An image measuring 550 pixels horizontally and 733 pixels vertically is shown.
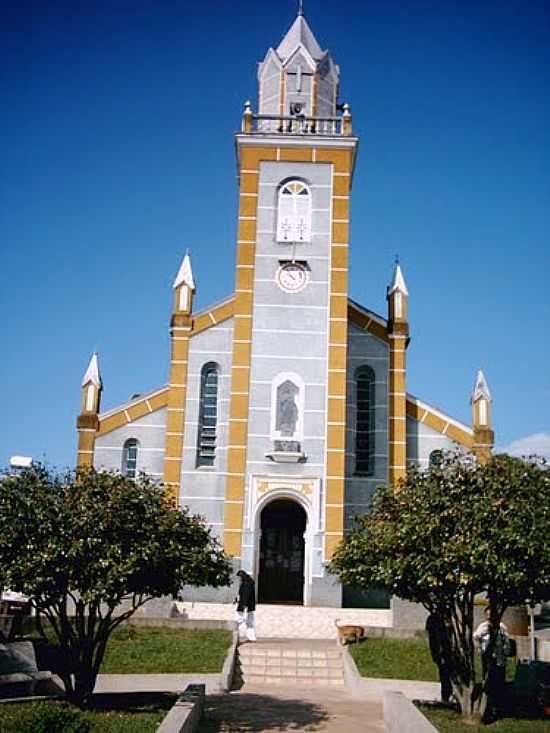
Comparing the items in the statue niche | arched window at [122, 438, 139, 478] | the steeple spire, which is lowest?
arched window at [122, 438, 139, 478]

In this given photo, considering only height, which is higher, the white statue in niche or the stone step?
the white statue in niche

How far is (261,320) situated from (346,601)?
32.4 ft

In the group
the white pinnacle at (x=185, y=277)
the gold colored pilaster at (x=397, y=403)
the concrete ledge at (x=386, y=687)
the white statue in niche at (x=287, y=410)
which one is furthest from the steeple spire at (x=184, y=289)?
the concrete ledge at (x=386, y=687)

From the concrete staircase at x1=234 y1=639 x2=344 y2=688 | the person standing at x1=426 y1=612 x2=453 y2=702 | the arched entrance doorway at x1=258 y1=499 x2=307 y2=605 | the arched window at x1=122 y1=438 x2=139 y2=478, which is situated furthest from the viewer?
the arched window at x1=122 y1=438 x2=139 y2=478

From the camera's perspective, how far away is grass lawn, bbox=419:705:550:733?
13.4 metres

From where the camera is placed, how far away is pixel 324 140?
32125 mm

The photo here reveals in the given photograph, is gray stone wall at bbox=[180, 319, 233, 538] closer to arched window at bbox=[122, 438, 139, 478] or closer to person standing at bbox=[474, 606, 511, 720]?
arched window at bbox=[122, 438, 139, 478]

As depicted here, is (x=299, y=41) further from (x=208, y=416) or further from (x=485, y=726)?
(x=485, y=726)

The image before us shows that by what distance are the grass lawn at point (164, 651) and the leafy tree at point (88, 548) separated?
14.9ft

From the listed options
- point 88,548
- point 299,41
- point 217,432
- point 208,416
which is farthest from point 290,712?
point 299,41

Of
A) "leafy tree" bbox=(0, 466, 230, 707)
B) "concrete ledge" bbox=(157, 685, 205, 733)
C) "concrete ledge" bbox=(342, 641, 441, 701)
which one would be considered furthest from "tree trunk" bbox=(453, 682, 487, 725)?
"leafy tree" bbox=(0, 466, 230, 707)

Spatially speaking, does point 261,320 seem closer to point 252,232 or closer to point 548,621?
point 252,232

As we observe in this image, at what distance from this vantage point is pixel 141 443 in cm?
3162

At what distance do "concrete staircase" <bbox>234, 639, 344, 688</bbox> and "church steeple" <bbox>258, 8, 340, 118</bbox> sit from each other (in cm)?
1986
